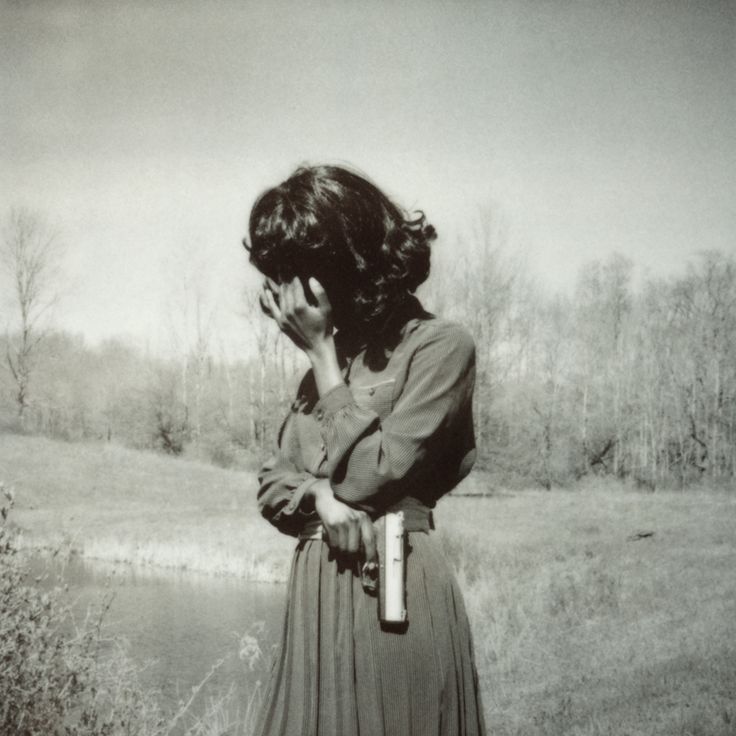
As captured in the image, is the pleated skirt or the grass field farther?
the grass field

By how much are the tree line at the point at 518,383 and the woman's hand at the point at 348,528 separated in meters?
11.1

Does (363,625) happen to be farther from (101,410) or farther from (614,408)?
(101,410)

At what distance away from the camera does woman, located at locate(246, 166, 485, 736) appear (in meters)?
1.21

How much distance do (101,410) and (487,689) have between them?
25858 mm

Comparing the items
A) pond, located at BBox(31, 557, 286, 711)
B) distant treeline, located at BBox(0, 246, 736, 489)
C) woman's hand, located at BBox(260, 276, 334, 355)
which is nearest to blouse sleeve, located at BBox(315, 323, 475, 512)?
woman's hand, located at BBox(260, 276, 334, 355)

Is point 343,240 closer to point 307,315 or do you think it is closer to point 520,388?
point 307,315

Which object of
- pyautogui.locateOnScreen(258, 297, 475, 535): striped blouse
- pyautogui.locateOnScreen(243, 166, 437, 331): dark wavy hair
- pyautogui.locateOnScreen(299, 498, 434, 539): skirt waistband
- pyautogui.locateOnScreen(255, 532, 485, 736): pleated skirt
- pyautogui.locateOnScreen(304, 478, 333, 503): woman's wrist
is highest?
pyautogui.locateOnScreen(243, 166, 437, 331): dark wavy hair

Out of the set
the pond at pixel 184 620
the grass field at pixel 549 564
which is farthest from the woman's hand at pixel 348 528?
the pond at pixel 184 620

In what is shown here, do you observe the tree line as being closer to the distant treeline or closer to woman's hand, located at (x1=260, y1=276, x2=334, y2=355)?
the distant treeline

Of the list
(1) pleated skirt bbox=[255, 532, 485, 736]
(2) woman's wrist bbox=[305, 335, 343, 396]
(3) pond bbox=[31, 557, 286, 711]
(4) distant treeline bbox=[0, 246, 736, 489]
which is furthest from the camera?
(4) distant treeline bbox=[0, 246, 736, 489]

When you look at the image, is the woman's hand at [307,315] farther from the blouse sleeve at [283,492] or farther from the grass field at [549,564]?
the grass field at [549,564]

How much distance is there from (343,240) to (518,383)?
26851 millimetres

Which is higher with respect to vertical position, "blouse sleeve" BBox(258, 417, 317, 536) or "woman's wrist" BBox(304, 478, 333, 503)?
"woman's wrist" BBox(304, 478, 333, 503)

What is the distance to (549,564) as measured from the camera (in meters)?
11.1
